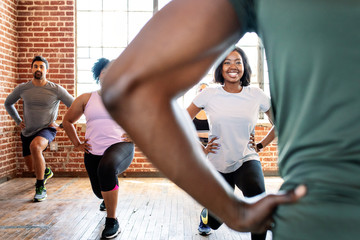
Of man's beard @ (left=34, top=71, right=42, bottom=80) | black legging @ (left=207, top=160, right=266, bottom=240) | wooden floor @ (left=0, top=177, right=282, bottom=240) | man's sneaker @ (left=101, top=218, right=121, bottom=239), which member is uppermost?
man's beard @ (left=34, top=71, right=42, bottom=80)

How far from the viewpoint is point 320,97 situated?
493 millimetres

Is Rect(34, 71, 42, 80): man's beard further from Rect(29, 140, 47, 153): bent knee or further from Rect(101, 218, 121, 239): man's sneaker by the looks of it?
Rect(101, 218, 121, 239): man's sneaker

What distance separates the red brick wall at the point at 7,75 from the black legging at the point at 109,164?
2.91 metres

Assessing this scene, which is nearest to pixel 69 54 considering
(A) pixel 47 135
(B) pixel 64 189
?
(A) pixel 47 135

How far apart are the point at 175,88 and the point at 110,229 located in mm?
3200

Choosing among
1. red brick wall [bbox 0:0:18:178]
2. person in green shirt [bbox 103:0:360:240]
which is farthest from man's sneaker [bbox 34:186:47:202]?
person in green shirt [bbox 103:0:360:240]

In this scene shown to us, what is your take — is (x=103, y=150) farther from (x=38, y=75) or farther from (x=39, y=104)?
(x=38, y=75)

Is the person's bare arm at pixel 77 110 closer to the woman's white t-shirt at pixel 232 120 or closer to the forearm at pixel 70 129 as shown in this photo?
the forearm at pixel 70 129

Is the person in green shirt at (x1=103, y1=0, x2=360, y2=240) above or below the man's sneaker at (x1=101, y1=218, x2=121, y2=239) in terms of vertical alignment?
above

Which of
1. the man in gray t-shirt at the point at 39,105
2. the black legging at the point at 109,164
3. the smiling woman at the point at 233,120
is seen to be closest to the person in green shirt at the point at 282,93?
the smiling woman at the point at 233,120

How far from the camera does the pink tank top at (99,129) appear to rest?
367 centimetres

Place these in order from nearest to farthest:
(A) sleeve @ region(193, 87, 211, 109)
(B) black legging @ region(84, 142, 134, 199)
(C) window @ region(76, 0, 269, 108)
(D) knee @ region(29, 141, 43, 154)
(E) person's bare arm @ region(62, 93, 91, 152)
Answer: (A) sleeve @ region(193, 87, 211, 109)
(B) black legging @ region(84, 142, 134, 199)
(E) person's bare arm @ region(62, 93, 91, 152)
(D) knee @ region(29, 141, 43, 154)
(C) window @ region(76, 0, 269, 108)

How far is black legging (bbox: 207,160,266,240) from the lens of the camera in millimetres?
2684

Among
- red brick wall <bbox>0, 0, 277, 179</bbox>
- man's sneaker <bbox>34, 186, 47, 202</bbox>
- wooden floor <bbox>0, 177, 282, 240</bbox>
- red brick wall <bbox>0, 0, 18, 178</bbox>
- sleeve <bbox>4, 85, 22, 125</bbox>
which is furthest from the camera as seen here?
red brick wall <bbox>0, 0, 277, 179</bbox>
